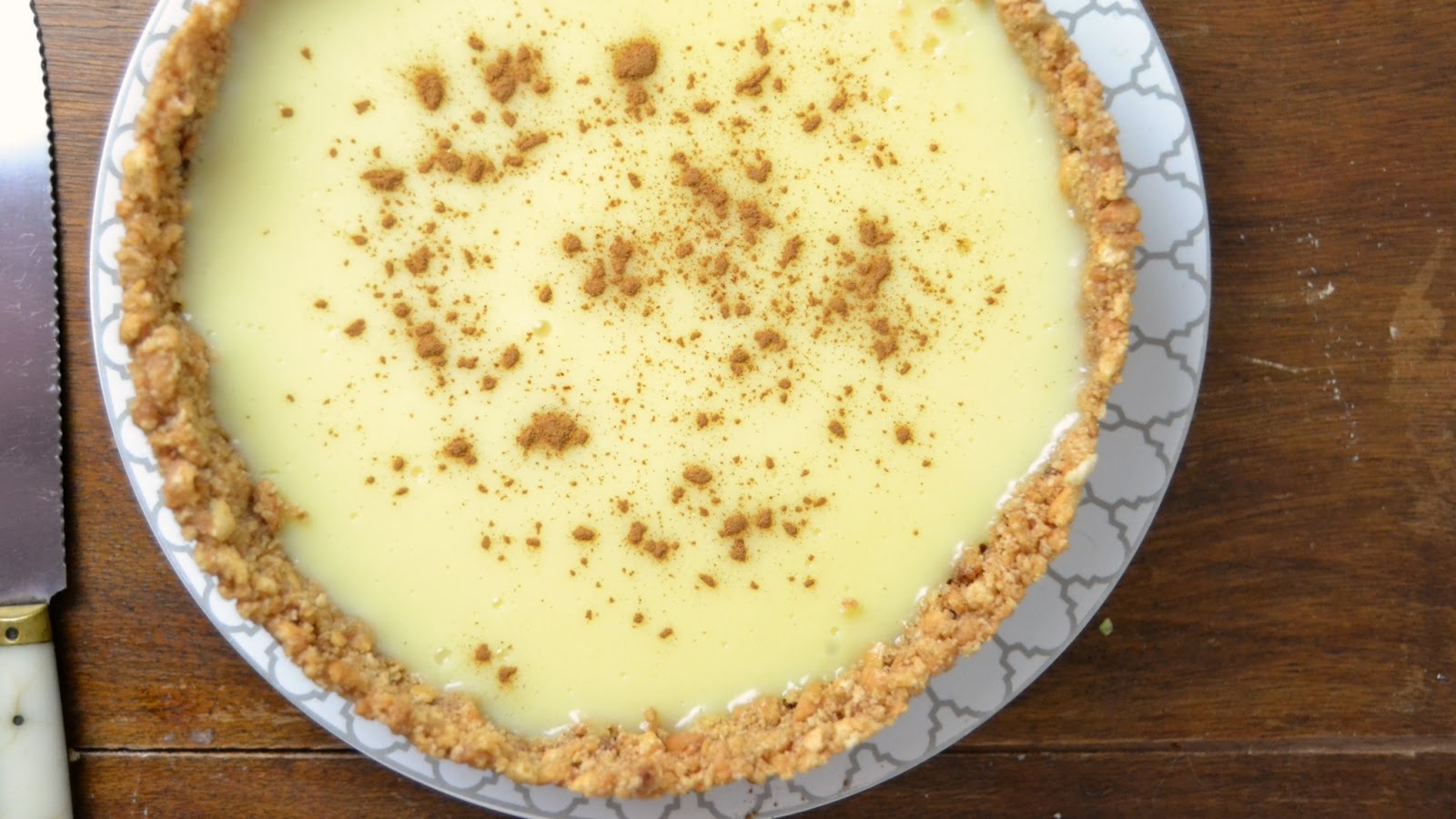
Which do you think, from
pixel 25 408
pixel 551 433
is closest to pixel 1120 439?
pixel 551 433

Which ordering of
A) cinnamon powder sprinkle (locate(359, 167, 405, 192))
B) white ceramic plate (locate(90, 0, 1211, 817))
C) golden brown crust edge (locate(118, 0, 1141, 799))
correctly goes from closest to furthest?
golden brown crust edge (locate(118, 0, 1141, 799)), cinnamon powder sprinkle (locate(359, 167, 405, 192)), white ceramic plate (locate(90, 0, 1211, 817))

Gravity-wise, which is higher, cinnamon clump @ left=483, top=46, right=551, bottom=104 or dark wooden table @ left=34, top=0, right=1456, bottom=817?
cinnamon clump @ left=483, top=46, right=551, bottom=104

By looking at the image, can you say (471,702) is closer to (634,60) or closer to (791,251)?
(791,251)

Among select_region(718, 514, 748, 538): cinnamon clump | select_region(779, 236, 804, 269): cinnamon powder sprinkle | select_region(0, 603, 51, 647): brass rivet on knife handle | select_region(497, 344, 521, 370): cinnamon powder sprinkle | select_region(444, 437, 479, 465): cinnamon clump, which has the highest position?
select_region(779, 236, 804, 269): cinnamon powder sprinkle

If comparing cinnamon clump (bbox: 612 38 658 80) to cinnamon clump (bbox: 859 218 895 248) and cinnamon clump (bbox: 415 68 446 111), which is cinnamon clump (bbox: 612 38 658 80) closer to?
cinnamon clump (bbox: 415 68 446 111)

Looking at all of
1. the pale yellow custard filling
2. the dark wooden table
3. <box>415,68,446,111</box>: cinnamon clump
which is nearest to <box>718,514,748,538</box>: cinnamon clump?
the pale yellow custard filling

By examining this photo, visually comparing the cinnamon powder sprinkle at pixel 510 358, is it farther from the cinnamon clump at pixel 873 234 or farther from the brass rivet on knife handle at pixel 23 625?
the brass rivet on knife handle at pixel 23 625
